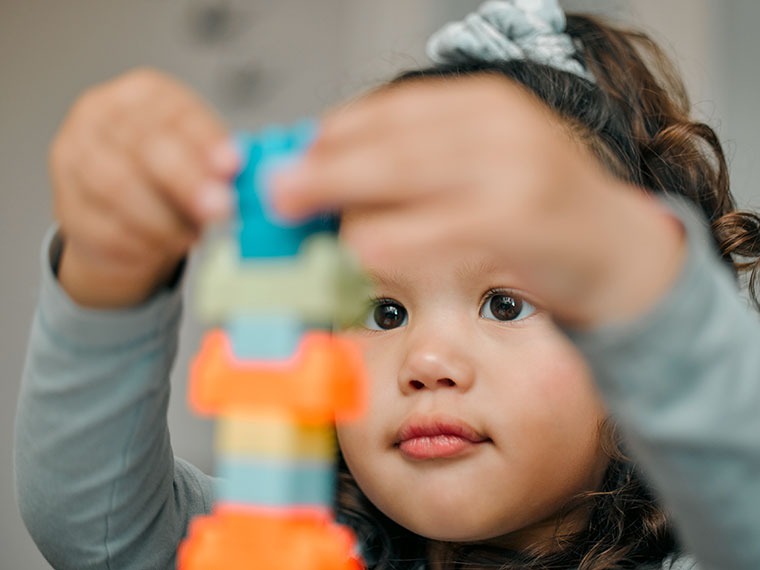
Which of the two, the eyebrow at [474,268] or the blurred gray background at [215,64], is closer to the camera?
the eyebrow at [474,268]

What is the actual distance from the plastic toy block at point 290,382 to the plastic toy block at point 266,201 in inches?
1.2

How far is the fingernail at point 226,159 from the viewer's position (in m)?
0.28

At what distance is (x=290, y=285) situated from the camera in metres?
0.26

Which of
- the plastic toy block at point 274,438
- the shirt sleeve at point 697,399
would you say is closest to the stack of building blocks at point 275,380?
the plastic toy block at point 274,438

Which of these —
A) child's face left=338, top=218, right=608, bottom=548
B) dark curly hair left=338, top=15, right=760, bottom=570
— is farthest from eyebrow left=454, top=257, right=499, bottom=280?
dark curly hair left=338, top=15, right=760, bottom=570

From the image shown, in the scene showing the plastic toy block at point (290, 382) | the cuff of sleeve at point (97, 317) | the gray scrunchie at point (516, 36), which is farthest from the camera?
the gray scrunchie at point (516, 36)

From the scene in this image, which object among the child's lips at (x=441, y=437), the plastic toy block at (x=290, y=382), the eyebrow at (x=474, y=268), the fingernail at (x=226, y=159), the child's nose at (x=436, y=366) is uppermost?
the fingernail at (x=226, y=159)

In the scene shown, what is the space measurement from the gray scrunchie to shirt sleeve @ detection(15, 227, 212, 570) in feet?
1.41

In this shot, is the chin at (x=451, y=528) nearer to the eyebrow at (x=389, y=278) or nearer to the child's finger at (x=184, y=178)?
the eyebrow at (x=389, y=278)

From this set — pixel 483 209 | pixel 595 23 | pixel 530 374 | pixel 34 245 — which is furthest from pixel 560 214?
pixel 34 245

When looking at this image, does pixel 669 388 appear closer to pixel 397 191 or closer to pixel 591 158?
pixel 397 191

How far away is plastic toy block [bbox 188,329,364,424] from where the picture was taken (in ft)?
0.83

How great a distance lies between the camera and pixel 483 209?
0.27 metres

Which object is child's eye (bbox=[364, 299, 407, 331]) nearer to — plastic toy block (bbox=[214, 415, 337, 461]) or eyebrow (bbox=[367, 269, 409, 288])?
eyebrow (bbox=[367, 269, 409, 288])
